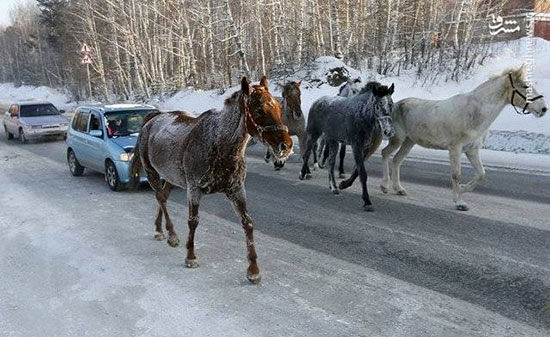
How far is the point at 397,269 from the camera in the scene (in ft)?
17.3

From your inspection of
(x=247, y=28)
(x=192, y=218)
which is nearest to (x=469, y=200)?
(x=192, y=218)

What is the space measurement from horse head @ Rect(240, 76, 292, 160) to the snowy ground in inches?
193

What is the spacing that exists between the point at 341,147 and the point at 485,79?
13.9 meters

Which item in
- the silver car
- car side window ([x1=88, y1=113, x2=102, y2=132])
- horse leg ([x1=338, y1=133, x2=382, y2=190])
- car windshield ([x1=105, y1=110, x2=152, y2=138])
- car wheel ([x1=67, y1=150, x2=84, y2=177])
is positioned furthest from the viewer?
the silver car

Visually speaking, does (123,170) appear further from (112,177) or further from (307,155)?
(307,155)

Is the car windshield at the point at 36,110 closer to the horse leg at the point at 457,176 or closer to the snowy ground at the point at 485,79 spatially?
the snowy ground at the point at 485,79

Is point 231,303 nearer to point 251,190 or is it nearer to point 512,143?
point 251,190

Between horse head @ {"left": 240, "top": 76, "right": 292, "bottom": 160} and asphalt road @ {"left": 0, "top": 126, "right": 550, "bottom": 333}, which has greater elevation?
horse head @ {"left": 240, "top": 76, "right": 292, "bottom": 160}

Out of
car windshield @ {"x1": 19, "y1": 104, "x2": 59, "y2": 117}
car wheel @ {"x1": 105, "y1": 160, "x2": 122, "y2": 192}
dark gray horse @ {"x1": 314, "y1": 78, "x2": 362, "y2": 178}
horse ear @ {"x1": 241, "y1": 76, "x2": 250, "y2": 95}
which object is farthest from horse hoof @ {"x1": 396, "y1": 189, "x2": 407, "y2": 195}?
car windshield @ {"x1": 19, "y1": 104, "x2": 59, "y2": 117}

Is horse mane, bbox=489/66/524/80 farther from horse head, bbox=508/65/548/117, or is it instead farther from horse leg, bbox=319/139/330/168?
horse leg, bbox=319/139/330/168

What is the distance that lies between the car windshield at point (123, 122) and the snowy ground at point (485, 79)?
25.3ft

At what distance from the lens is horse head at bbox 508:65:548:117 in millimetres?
7168

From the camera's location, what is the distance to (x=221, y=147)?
5.03 meters

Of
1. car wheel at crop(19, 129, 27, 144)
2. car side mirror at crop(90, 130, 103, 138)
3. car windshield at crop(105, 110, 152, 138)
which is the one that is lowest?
car wheel at crop(19, 129, 27, 144)
